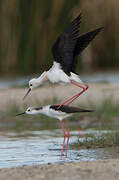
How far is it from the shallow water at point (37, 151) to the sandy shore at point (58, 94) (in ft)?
8.94

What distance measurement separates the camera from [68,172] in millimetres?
4641

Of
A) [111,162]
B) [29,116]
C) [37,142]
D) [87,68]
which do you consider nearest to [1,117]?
[29,116]

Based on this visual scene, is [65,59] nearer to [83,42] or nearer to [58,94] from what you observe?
[83,42]

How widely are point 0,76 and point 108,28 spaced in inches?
160

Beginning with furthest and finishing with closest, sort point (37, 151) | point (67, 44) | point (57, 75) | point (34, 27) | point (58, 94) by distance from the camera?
point (34, 27) < point (58, 94) < point (57, 75) < point (67, 44) < point (37, 151)

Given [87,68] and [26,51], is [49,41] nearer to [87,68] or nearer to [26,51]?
[26,51]

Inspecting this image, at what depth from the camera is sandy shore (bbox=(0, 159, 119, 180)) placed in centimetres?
447

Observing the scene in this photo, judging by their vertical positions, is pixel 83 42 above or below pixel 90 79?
below

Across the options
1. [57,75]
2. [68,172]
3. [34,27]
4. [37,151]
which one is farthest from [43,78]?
[34,27]

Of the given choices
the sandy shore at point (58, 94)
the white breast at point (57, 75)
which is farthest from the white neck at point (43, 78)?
the sandy shore at point (58, 94)

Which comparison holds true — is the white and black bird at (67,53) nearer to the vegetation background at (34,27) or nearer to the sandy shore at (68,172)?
the sandy shore at (68,172)

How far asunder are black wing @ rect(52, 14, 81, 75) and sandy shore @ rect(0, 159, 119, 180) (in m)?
2.17

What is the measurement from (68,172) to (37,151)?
71.8 inches

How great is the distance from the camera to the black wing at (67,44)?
267 inches
